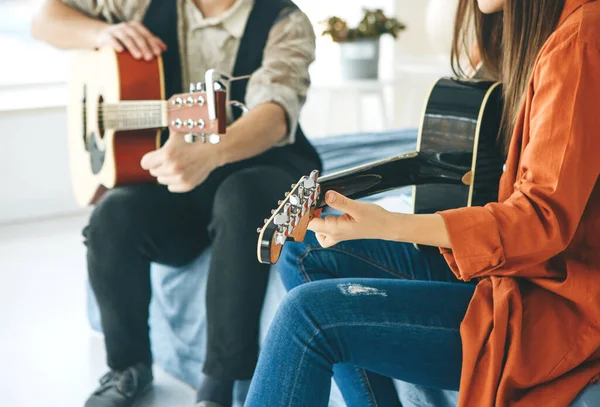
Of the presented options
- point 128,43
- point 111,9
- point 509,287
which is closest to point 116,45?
point 128,43

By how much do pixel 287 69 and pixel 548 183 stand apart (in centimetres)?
82

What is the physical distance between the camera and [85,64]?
1780 millimetres

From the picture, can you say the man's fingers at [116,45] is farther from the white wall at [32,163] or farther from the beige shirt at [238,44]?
the white wall at [32,163]

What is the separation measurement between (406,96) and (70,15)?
2298mm

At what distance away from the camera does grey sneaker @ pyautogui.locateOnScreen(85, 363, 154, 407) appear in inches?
61.7

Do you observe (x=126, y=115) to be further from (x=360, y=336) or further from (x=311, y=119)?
(x=311, y=119)

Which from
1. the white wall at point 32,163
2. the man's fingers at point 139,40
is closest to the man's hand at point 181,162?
the man's fingers at point 139,40

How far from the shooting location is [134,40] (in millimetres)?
1621

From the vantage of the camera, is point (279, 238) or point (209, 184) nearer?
point (279, 238)

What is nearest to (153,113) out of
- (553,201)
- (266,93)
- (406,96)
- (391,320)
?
(266,93)

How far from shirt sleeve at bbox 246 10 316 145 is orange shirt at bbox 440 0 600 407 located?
2.32 feet

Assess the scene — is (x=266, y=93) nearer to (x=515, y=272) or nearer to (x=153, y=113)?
(x=153, y=113)

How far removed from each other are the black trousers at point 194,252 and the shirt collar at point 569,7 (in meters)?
0.64

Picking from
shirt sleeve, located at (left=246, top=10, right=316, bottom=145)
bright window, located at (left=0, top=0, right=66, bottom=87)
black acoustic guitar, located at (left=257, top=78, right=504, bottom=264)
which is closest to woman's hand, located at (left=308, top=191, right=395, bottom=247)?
black acoustic guitar, located at (left=257, top=78, right=504, bottom=264)
